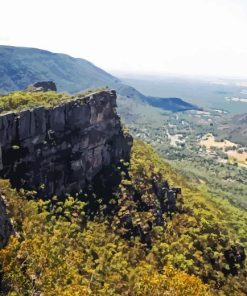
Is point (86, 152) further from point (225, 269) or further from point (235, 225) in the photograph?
point (235, 225)

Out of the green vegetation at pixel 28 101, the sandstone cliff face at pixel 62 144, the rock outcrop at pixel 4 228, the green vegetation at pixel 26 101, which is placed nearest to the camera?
the rock outcrop at pixel 4 228

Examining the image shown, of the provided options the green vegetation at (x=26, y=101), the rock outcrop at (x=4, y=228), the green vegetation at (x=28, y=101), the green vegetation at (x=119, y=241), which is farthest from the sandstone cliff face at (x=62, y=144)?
the rock outcrop at (x=4, y=228)

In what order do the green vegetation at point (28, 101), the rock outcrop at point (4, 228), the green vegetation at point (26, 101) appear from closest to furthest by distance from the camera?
the rock outcrop at point (4, 228)
the green vegetation at point (28, 101)
the green vegetation at point (26, 101)

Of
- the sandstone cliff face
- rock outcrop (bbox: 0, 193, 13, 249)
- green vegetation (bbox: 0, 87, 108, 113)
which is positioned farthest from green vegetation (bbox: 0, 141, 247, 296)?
green vegetation (bbox: 0, 87, 108, 113)

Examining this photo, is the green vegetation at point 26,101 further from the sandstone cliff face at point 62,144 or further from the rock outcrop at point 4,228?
the rock outcrop at point 4,228

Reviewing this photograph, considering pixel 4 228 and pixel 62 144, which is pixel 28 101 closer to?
pixel 62 144

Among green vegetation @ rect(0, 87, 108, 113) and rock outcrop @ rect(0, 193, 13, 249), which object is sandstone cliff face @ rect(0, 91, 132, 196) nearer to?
green vegetation @ rect(0, 87, 108, 113)

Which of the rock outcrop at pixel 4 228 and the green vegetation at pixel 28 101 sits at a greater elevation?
the green vegetation at pixel 28 101

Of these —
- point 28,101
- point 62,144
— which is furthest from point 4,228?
point 28,101
